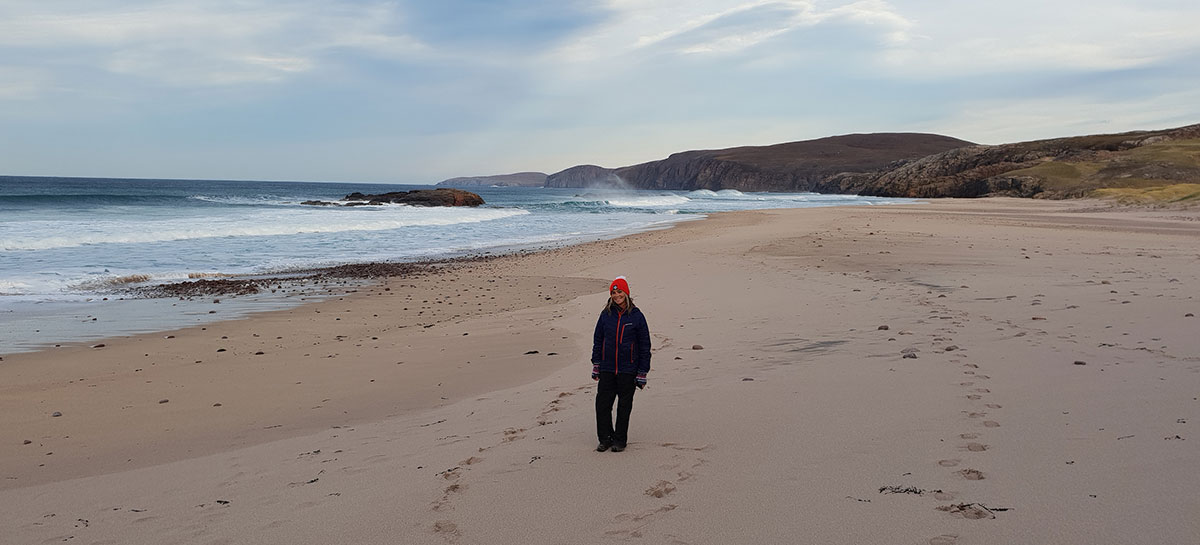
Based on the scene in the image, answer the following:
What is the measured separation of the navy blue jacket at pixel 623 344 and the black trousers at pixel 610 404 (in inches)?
2.2

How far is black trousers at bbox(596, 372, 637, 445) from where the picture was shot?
15.1 ft

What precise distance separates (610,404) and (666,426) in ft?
1.85

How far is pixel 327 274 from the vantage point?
56.5ft

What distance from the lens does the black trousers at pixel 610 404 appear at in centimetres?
460

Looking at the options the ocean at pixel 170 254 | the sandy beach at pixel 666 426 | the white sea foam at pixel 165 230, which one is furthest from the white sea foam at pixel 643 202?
the sandy beach at pixel 666 426

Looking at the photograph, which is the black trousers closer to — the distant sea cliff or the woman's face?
the woman's face

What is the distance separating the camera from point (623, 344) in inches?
189

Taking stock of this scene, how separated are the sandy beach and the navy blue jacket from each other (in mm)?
484

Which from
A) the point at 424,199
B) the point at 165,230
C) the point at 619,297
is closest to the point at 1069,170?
the point at 424,199

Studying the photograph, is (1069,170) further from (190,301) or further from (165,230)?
(190,301)

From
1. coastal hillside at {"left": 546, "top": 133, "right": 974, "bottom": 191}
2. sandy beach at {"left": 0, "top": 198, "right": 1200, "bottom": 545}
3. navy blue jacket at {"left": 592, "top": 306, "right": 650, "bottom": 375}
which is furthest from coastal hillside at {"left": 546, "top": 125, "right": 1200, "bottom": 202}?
navy blue jacket at {"left": 592, "top": 306, "right": 650, "bottom": 375}

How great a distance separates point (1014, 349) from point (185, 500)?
20.7ft

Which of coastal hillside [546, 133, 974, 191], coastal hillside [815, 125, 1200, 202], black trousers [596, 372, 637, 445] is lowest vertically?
black trousers [596, 372, 637, 445]

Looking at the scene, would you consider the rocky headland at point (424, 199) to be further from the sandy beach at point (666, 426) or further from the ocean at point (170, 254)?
the sandy beach at point (666, 426)
